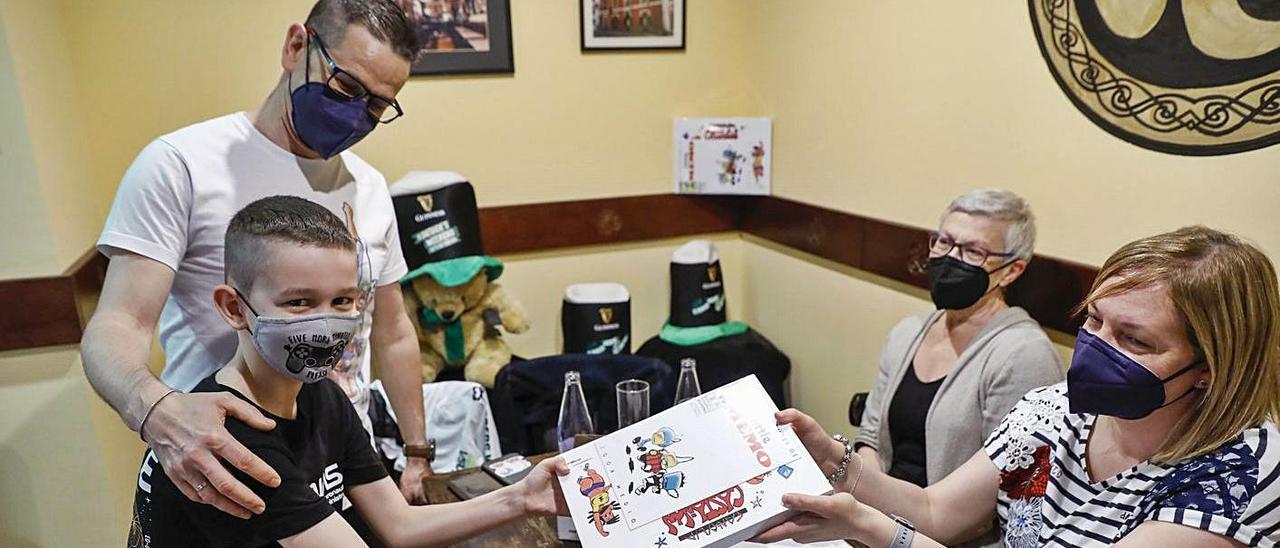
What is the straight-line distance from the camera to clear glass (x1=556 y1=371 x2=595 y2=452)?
1.77 meters

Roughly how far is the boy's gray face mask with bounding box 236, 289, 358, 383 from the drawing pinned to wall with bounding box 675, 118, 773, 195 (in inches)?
89.0

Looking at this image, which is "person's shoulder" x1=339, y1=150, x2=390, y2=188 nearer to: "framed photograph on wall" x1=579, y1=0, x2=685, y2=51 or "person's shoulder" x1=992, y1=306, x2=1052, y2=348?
"framed photograph on wall" x1=579, y1=0, x2=685, y2=51

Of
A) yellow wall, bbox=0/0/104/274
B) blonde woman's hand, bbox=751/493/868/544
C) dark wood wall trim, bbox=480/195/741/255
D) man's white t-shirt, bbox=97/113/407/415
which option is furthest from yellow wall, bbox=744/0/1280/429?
yellow wall, bbox=0/0/104/274

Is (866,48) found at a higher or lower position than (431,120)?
higher

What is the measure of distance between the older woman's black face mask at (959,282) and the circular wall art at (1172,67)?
18.1 inches

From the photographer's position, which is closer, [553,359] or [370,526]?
[370,526]

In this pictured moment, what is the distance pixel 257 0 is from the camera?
8.70 feet

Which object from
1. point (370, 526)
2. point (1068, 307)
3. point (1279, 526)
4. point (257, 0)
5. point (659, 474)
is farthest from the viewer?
point (257, 0)

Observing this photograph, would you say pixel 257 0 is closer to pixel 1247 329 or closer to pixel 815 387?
pixel 815 387

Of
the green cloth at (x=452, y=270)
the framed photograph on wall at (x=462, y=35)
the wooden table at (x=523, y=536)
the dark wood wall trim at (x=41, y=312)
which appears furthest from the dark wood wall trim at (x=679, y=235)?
the wooden table at (x=523, y=536)

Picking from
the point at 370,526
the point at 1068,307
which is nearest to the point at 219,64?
the point at 370,526

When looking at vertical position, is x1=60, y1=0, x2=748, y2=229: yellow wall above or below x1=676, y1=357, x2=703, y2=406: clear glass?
above

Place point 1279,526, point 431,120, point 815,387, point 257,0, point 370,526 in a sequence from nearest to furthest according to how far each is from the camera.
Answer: point 1279,526, point 370,526, point 257,0, point 431,120, point 815,387

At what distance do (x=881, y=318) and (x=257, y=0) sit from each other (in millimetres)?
2382
